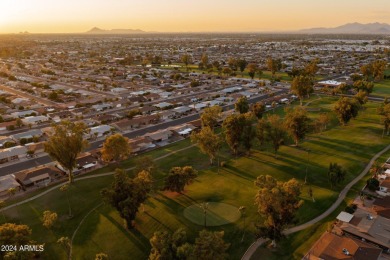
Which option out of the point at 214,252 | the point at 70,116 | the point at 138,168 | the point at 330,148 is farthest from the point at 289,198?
the point at 70,116

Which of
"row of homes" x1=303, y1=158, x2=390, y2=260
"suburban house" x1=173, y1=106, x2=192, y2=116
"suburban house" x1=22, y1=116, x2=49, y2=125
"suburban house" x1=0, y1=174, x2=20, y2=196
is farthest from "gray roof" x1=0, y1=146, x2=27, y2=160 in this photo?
"row of homes" x1=303, y1=158, x2=390, y2=260


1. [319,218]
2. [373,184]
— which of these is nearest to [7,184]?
[319,218]

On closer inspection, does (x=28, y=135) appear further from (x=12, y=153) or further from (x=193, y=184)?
(x=193, y=184)

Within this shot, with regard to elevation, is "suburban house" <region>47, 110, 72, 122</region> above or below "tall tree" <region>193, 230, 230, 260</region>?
below

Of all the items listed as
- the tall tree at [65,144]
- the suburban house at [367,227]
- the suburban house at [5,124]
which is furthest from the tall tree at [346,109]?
the suburban house at [5,124]

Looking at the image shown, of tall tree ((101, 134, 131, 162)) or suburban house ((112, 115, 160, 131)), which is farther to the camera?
suburban house ((112, 115, 160, 131))

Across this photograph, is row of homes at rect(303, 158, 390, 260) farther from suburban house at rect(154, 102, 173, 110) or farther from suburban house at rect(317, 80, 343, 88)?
suburban house at rect(317, 80, 343, 88)

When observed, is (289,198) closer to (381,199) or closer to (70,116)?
(381,199)
